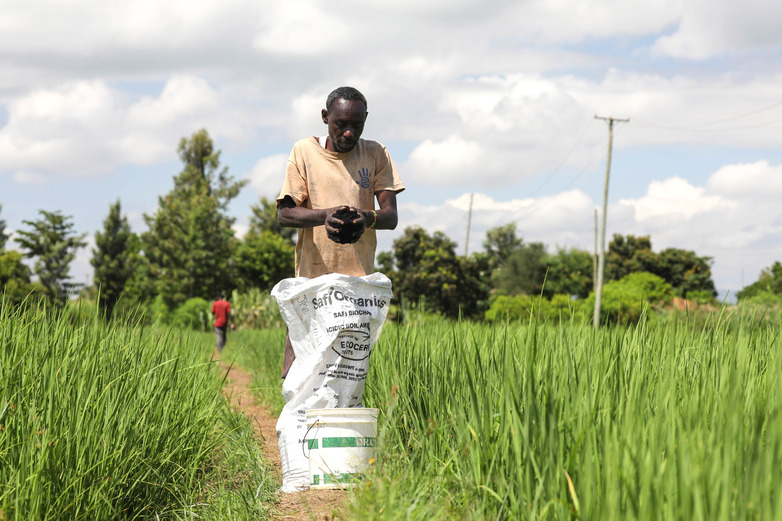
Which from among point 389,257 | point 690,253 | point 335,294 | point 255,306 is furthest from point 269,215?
point 335,294

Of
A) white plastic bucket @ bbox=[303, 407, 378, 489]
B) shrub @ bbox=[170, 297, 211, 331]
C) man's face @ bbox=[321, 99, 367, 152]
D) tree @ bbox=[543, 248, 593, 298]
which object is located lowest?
Result: shrub @ bbox=[170, 297, 211, 331]

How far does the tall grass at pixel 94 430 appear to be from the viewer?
2.39 m

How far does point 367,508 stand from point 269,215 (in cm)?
5554

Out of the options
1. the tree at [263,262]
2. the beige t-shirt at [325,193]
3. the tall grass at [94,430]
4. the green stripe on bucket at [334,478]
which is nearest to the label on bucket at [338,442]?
the green stripe on bucket at [334,478]

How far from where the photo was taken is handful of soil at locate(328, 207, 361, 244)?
3020 mm

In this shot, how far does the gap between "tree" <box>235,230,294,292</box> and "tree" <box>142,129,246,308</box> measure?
1616 mm

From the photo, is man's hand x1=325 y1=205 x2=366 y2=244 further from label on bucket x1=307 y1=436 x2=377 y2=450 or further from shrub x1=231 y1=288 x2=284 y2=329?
shrub x1=231 y1=288 x2=284 y2=329

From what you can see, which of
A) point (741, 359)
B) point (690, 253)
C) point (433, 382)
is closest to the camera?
point (741, 359)

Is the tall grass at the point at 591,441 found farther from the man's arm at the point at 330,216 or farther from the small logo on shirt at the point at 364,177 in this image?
the small logo on shirt at the point at 364,177

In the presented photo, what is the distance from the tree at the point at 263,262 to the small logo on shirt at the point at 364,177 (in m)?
42.9

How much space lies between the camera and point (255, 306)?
1112 inches

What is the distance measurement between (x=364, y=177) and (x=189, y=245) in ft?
125

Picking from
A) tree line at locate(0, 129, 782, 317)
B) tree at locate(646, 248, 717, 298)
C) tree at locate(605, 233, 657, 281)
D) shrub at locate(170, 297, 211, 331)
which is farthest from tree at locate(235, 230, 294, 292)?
tree at locate(646, 248, 717, 298)

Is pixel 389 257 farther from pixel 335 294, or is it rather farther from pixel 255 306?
pixel 335 294
